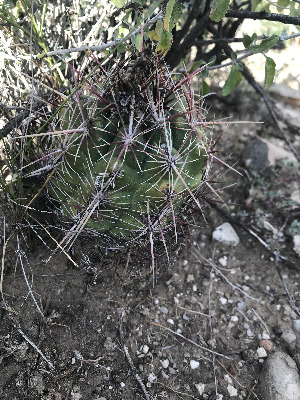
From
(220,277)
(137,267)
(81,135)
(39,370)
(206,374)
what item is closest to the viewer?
(81,135)

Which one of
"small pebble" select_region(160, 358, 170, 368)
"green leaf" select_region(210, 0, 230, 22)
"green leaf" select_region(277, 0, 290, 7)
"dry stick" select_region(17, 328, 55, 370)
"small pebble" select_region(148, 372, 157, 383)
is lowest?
"small pebble" select_region(160, 358, 170, 368)

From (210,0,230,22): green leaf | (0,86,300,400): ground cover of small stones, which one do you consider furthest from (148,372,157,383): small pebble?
(210,0,230,22): green leaf

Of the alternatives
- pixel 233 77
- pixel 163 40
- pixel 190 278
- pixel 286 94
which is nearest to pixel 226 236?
pixel 190 278

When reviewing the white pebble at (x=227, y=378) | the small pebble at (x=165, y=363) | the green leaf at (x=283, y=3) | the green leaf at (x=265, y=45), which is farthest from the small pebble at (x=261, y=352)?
the green leaf at (x=283, y=3)

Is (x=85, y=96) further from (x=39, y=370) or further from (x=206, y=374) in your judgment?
(x=206, y=374)

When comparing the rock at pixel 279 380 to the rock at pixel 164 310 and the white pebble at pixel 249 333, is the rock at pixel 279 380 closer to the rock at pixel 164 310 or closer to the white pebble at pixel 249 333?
the white pebble at pixel 249 333

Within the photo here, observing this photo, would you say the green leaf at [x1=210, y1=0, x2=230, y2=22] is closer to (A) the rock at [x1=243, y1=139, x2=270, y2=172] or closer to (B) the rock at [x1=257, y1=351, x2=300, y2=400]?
(A) the rock at [x1=243, y1=139, x2=270, y2=172]

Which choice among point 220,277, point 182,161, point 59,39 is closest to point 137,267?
point 220,277

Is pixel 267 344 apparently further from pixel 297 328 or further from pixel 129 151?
pixel 129 151
